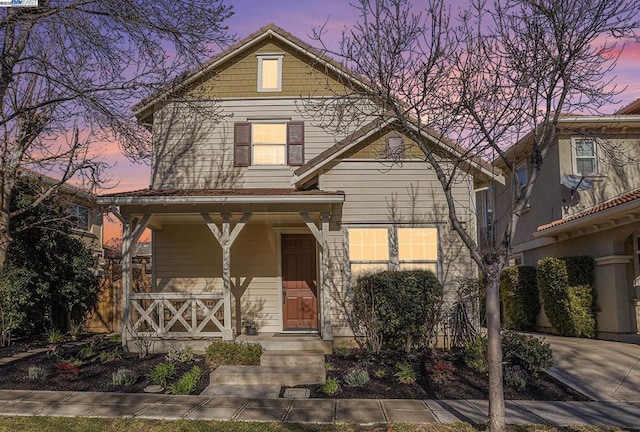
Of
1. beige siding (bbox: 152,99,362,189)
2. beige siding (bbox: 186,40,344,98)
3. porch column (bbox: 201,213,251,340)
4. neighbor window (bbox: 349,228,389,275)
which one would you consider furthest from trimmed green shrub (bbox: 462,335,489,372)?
beige siding (bbox: 186,40,344,98)

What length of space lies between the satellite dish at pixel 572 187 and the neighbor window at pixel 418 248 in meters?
6.31

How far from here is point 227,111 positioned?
14805 mm

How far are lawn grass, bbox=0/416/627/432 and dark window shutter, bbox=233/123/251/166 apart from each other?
832 cm

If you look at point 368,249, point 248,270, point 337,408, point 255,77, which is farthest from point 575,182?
point 337,408

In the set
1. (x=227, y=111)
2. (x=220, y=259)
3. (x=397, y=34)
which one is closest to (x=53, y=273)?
(x=220, y=259)

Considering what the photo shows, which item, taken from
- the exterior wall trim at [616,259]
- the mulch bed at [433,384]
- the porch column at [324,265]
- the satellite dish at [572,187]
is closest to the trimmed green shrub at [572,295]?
the exterior wall trim at [616,259]

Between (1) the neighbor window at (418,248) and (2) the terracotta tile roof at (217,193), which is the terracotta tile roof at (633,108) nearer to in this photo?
(1) the neighbor window at (418,248)

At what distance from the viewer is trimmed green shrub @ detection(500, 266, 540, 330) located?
17859 mm

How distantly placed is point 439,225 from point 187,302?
571 centimetres

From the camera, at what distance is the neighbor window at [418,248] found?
12.8m

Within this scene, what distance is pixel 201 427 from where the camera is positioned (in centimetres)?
698

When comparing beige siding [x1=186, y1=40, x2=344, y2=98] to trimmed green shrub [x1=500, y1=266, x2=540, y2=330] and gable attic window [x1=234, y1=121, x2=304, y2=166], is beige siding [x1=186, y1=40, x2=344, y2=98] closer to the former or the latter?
gable attic window [x1=234, y1=121, x2=304, y2=166]

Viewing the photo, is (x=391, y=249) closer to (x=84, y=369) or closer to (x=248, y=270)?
(x=248, y=270)

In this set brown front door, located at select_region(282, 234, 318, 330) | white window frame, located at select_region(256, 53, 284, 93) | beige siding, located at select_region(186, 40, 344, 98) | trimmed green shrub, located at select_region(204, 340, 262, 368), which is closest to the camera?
trimmed green shrub, located at select_region(204, 340, 262, 368)
